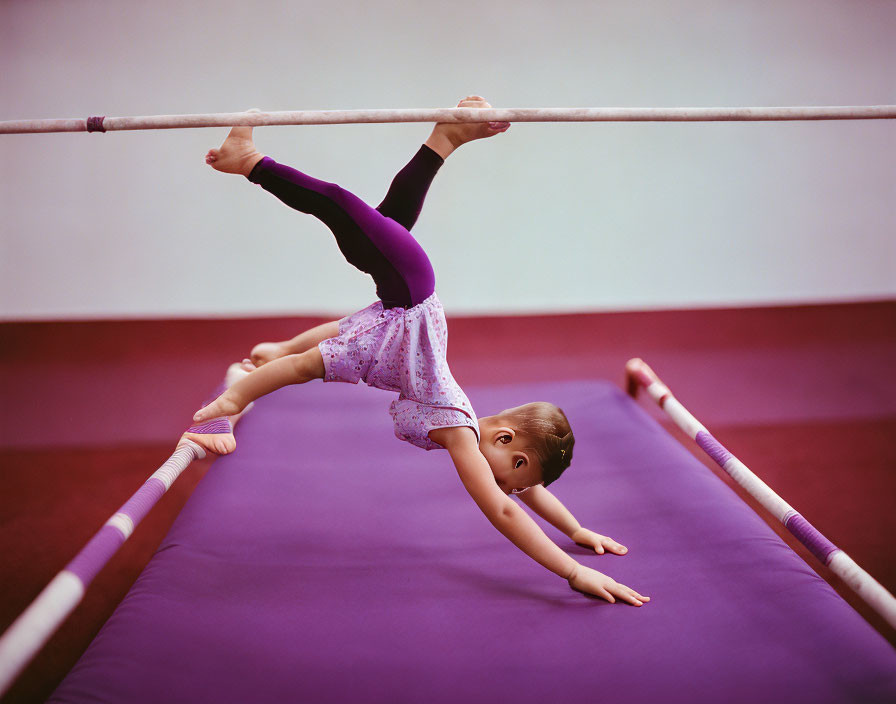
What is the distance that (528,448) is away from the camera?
54.2 inches

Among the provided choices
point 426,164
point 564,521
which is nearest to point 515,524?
point 564,521

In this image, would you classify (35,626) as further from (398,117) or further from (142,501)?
(398,117)

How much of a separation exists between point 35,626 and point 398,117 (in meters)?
0.97

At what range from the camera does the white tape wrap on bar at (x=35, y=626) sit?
0.95 m

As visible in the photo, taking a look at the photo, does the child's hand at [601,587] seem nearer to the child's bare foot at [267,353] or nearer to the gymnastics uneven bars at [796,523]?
the gymnastics uneven bars at [796,523]

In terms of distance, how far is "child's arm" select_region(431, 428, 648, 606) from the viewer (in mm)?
1248

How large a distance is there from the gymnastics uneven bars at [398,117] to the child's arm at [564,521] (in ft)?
2.45

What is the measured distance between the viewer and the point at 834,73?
12.5ft

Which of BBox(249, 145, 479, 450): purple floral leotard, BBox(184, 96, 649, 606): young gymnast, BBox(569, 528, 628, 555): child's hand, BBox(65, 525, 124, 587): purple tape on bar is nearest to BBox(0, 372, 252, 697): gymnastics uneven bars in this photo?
BBox(65, 525, 124, 587): purple tape on bar

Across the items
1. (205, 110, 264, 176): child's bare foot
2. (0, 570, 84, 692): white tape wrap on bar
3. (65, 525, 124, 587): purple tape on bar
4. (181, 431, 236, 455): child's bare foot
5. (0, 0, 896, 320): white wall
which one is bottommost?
(0, 570, 84, 692): white tape wrap on bar

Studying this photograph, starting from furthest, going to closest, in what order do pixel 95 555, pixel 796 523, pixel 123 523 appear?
pixel 796 523 < pixel 123 523 < pixel 95 555

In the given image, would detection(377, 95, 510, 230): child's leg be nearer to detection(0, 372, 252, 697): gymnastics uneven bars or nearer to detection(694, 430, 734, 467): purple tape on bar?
detection(0, 372, 252, 697): gymnastics uneven bars

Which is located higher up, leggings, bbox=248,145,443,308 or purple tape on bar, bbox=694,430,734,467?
leggings, bbox=248,145,443,308

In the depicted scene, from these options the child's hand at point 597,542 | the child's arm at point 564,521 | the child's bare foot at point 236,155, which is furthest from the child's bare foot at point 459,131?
the child's hand at point 597,542
